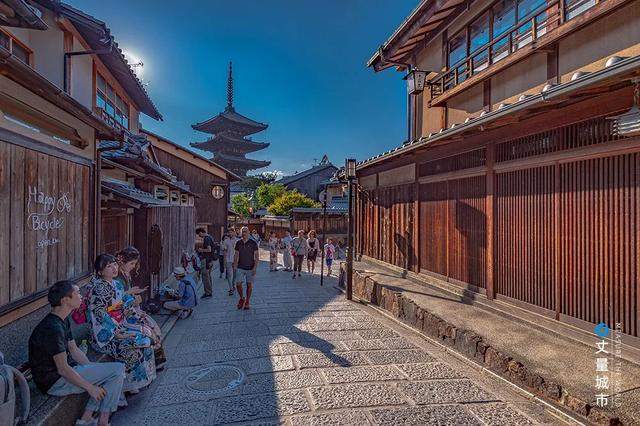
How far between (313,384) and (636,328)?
408 centimetres

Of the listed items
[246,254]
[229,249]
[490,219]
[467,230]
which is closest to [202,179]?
[229,249]

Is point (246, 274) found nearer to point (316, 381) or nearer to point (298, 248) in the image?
point (316, 381)

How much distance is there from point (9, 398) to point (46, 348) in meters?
0.60

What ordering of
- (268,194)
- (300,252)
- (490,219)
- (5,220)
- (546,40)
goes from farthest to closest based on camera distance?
(268,194), (300,252), (490,219), (546,40), (5,220)

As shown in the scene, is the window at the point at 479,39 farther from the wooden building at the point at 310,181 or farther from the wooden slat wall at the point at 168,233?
the wooden building at the point at 310,181

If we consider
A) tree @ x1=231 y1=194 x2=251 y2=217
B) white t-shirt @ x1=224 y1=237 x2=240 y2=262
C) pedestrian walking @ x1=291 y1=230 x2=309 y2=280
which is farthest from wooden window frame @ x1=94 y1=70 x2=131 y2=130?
tree @ x1=231 y1=194 x2=251 y2=217

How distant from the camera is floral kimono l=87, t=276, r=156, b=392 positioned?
13.9ft

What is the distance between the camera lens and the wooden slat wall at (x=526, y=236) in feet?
18.9

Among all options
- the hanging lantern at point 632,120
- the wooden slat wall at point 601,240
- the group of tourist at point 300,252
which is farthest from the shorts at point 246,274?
the hanging lantern at point 632,120

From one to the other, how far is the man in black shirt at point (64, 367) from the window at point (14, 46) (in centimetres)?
567

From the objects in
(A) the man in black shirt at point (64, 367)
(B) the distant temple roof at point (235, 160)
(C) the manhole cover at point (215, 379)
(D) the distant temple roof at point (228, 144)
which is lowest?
(C) the manhole cover at point (215, 379)

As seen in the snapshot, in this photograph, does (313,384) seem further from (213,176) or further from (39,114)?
(213,176)

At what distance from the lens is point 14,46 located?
7.71 m

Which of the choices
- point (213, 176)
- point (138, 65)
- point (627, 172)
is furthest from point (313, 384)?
point (213, 176)
